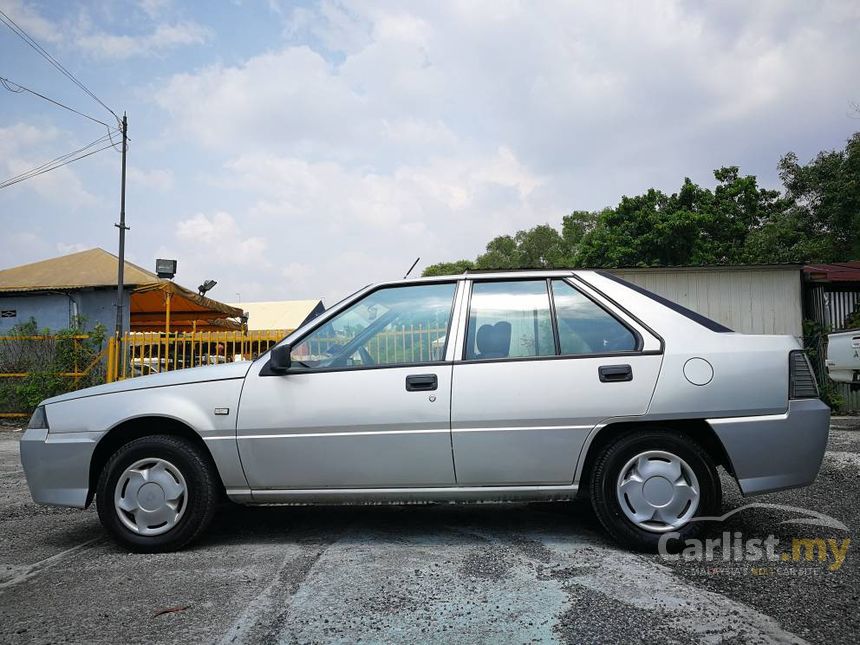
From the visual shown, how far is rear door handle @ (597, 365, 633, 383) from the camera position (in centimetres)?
351

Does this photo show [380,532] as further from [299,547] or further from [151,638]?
[151,638]

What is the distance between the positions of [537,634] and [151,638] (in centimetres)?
153

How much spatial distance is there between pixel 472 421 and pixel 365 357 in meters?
0.74

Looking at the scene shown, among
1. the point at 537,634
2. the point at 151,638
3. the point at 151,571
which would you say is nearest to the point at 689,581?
the point at 537,634

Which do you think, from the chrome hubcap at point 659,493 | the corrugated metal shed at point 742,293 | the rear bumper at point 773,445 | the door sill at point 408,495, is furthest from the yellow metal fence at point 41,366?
the rear bumper at point 773,445

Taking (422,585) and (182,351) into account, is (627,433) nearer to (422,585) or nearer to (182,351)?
(422,585)

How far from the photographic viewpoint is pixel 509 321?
3742 mm

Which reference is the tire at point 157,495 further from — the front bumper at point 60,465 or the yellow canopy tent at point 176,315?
the yellow canopy tent at point 176,315

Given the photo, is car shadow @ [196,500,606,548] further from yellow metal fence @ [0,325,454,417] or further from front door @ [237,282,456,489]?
yellow metal fence @ [0,325,454,417]

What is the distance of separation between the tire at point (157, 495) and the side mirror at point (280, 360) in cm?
68

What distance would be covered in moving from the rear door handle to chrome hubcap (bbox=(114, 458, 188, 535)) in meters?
2.47

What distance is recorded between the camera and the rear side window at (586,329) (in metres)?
3.62

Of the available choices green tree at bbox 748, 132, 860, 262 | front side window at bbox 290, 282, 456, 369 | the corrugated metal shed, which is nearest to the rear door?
front side window at bbox 290, 282, 456, 369

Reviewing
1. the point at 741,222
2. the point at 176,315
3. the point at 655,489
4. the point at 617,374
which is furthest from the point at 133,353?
the point at 741,222
